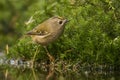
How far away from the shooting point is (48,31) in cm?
1032

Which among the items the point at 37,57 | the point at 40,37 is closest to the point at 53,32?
the point at 40,37

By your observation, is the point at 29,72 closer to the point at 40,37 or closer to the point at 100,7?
the point at 40,37

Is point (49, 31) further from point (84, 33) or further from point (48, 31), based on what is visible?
point (84, 33)

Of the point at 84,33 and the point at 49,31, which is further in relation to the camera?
the point at 84,33

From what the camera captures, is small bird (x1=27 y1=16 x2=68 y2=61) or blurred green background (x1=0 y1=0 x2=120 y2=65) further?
blurred green background (x1=0 y1=0 x2=120 y2=65)

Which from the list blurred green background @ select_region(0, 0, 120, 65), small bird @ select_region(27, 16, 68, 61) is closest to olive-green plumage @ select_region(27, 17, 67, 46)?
small bird @ select_region(27, 16, 68, 61)

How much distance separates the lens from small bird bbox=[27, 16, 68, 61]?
10281 millimetres

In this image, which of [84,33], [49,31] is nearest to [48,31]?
[49,31]

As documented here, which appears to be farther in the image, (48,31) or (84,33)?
(84,33)

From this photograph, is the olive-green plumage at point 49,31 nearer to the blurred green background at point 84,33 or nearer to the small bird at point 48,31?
the small bird at point 48,31

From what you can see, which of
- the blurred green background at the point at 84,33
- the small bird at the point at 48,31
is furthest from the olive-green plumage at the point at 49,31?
the blurred green background at the point at 84,33

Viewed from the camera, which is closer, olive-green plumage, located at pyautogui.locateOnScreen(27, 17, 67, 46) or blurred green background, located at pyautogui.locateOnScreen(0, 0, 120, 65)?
olive-green plumage, located at pyautogui.locateOnScreen(27, 17, 67, 46)

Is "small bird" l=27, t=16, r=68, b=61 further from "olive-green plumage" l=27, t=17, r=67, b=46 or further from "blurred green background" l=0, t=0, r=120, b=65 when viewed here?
"blurred green background" l=0, t=0, r=120, b=65

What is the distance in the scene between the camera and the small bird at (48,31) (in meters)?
10.3
